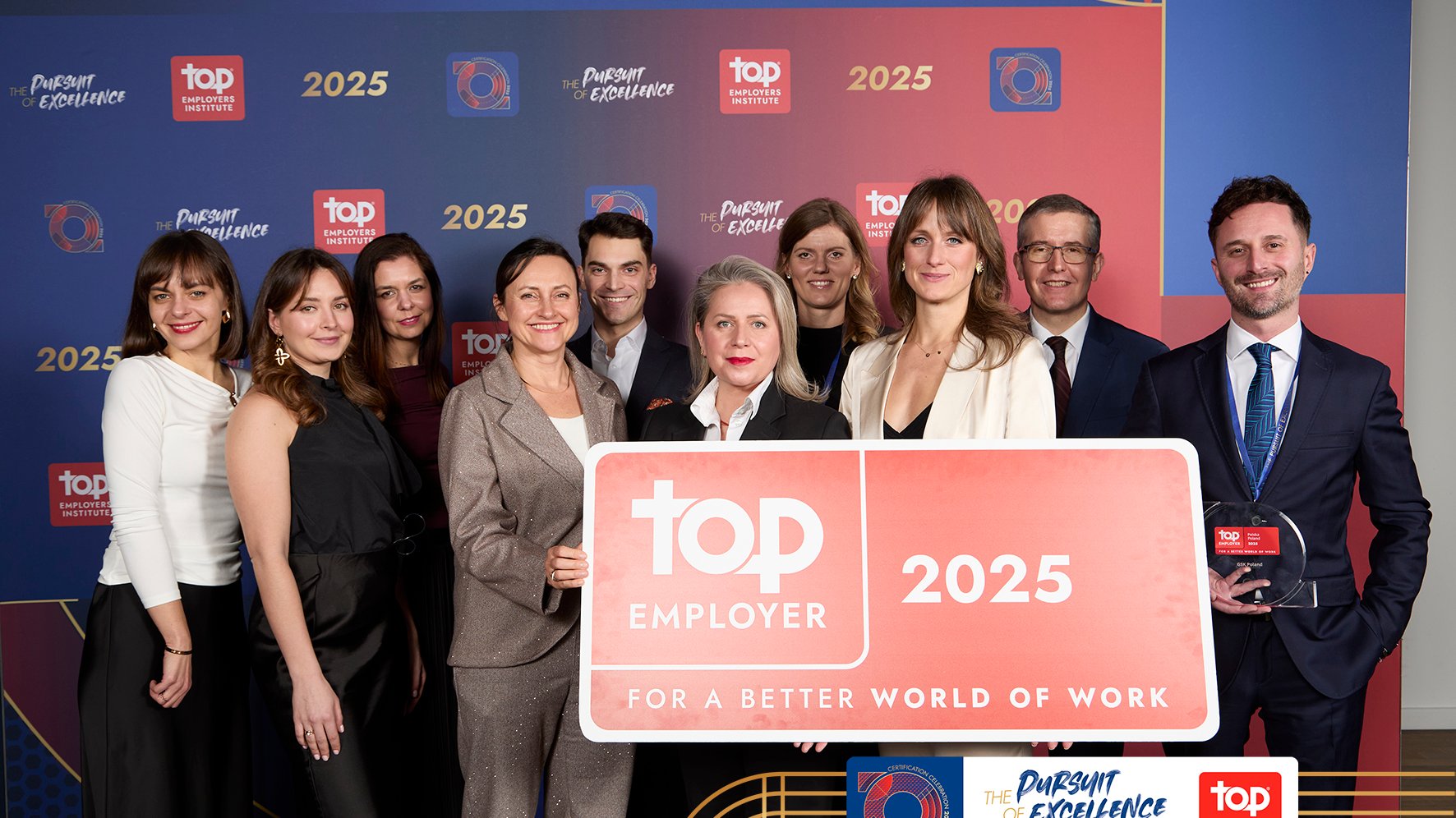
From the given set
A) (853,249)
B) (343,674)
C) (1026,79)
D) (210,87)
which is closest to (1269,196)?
(853,249)

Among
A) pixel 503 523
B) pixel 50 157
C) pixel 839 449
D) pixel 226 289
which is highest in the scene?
pixel 50 157

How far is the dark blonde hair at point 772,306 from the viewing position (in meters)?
2.26

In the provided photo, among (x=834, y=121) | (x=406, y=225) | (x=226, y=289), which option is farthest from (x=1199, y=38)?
(x=226, y=289)

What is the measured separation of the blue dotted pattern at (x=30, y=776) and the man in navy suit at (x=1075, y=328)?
12.1 ft

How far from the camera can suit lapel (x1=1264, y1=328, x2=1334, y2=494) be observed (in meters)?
2.32

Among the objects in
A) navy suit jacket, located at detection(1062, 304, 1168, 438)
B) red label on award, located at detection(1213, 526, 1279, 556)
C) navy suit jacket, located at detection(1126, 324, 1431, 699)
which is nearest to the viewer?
red label on award, located at detection(1213, 526, 1279, 556)

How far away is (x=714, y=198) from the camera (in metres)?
3.56

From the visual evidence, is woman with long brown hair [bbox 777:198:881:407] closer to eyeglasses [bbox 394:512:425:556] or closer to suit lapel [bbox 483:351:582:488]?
suit lapel [bbox 483:351:582:488]

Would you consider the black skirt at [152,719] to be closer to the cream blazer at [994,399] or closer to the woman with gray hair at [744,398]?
the woman with gray hair at [744,398]

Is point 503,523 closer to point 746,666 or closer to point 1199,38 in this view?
point 746,666

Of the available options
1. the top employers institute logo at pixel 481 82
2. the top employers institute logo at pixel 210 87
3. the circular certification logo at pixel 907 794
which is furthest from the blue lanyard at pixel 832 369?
the top employers institute logo at pixel 210 87

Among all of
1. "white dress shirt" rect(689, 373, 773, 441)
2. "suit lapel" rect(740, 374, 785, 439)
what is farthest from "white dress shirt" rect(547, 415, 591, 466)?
"suit lapel" rect(740, 374, 785, 439)

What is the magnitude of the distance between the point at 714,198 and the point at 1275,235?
182 centimetres

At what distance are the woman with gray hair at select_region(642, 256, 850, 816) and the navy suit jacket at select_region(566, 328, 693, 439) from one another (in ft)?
2.45
